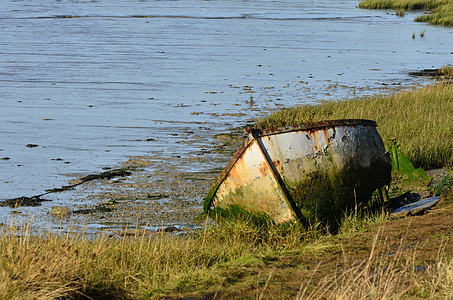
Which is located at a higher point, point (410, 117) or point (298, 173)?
point (298, 173)

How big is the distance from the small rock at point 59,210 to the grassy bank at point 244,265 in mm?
2461

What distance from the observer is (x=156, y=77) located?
2088cm

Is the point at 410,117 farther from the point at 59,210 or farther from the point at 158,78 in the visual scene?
the point at 158,78

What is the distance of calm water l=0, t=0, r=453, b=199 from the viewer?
12.0m

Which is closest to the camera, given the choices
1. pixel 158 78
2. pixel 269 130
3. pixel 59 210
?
pixel 269 130

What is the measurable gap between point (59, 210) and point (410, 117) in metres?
7.76

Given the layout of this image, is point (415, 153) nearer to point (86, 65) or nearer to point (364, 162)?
point (364, 162)

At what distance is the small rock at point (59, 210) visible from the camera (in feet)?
27.0

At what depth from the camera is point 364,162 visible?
293 inches

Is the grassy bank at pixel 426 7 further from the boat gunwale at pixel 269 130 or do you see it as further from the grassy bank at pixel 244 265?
the grassy bank at pixel 244 265

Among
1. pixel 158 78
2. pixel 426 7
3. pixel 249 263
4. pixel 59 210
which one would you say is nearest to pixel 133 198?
pixel 59 210

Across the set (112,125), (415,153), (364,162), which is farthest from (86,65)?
(364,162)

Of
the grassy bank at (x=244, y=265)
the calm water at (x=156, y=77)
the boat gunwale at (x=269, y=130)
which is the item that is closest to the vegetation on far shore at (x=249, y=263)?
the grassy bank at (x=244, y=265)

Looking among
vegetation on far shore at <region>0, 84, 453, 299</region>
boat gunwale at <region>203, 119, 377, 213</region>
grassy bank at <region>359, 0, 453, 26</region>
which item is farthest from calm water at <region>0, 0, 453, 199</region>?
vegetation on far shore at <region>0, 84, 453, 299</region>
